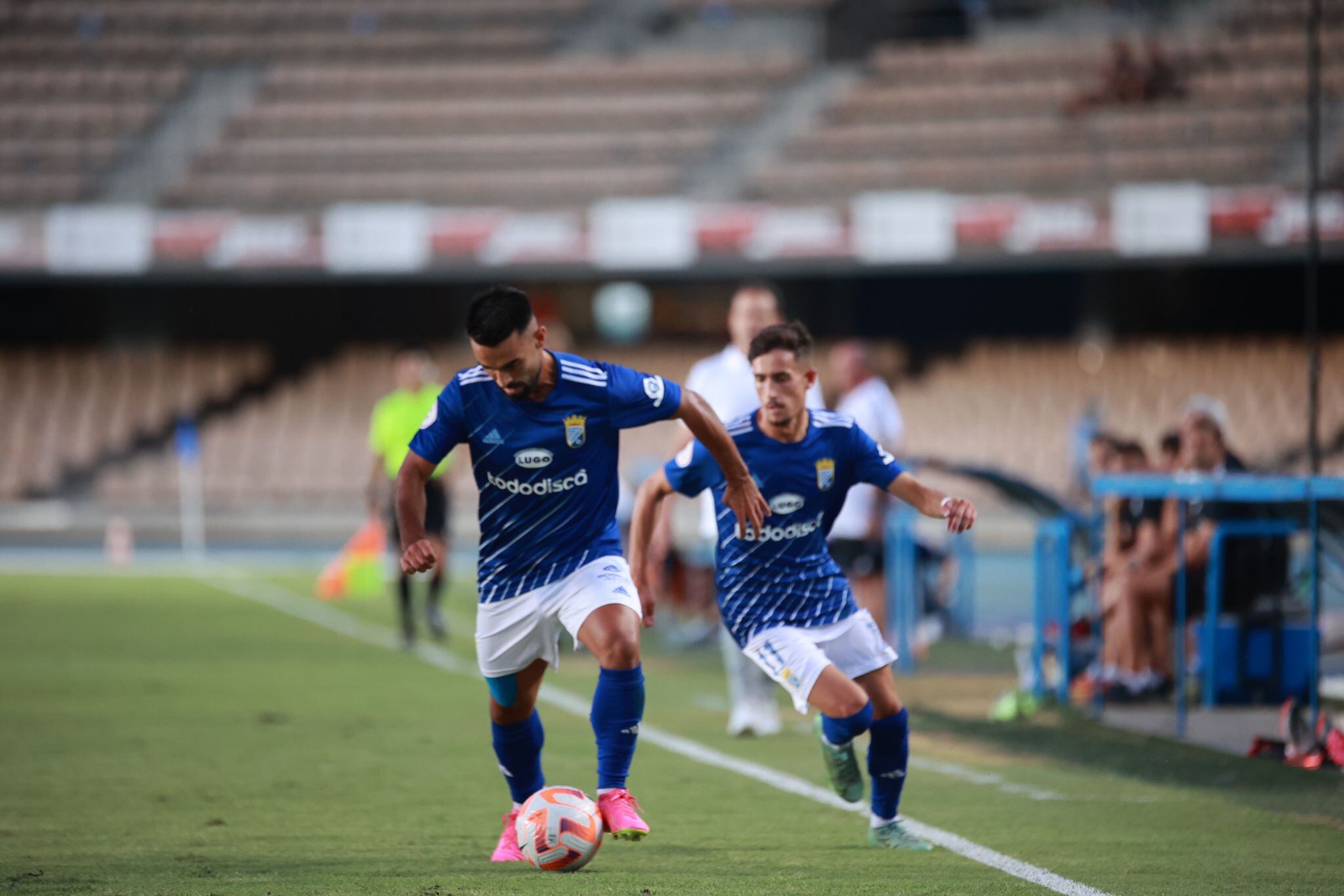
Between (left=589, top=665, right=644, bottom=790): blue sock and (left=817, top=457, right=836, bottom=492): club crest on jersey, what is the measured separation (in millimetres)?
1077

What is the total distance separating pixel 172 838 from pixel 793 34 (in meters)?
33.4

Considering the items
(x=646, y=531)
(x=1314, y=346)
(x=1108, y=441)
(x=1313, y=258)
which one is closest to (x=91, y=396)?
(x=1108, y=441)

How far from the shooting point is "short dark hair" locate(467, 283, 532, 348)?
514 centimetres

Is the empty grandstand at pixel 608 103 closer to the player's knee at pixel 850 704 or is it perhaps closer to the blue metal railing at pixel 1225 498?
the blue metal railing at pixel 1225 498

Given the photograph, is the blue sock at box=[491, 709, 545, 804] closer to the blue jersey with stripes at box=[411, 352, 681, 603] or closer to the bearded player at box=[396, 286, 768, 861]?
the bearded player at box=[396, 286, 768, 861]

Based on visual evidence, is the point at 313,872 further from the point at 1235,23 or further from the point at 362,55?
the point at 362,55

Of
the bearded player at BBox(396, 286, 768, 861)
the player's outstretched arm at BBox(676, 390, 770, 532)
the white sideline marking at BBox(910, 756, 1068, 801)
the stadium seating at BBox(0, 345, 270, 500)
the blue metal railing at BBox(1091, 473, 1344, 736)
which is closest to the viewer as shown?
the bearded player at BBox(396, 286, 768, 861)

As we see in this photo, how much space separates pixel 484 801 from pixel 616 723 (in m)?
1.71

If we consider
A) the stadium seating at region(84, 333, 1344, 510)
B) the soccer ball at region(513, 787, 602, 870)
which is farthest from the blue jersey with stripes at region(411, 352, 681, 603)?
the stadium seating at region(84, 333, 1344, 510)

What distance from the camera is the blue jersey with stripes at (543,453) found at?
541 centimetres

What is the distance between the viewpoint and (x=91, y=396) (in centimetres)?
3375

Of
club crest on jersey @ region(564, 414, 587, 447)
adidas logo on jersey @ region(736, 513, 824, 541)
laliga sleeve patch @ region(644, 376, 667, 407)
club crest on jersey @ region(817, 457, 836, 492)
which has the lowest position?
adidas logo on jersey @ region(736, 513, 824, 541)

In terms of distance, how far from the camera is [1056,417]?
3039 cm

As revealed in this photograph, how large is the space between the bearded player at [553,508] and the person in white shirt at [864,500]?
427cm
